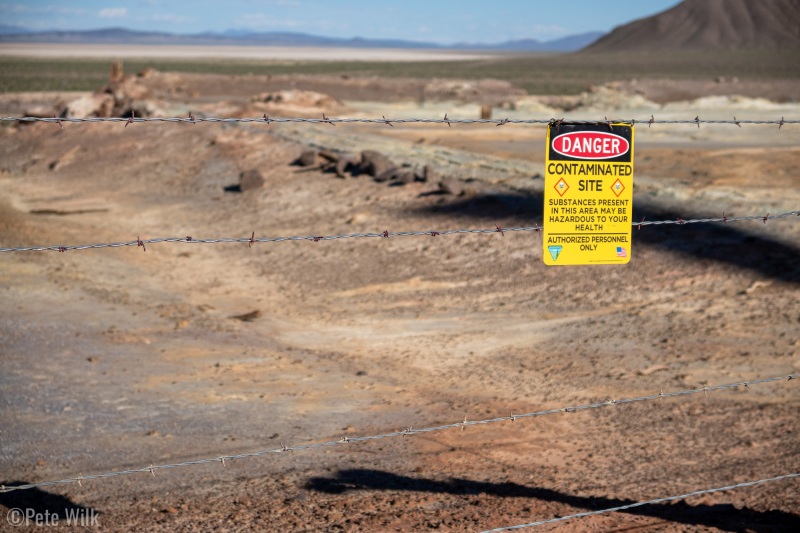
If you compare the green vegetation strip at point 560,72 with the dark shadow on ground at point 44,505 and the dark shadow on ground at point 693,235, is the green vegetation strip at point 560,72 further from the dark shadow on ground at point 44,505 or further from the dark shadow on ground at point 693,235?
the dark shadow on ground at point 44,505

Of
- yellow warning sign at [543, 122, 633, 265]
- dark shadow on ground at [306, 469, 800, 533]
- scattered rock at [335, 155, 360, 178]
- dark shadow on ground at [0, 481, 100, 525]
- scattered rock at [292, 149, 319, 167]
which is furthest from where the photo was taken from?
scattered rock at [292, 149, 319, 167]

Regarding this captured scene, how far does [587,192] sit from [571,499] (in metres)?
2.09

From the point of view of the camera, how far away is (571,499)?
22.2 ft

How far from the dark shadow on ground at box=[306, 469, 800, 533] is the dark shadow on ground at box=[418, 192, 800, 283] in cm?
649

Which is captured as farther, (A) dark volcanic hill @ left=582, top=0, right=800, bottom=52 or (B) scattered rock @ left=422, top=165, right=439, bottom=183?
(A) dark volcanic hill @ left=582, top=0, right=800, bottom=52

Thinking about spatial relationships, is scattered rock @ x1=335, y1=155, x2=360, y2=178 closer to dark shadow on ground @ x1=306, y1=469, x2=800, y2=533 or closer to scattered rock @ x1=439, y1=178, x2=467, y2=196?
scattered rock @ x1=439, y1=178, x2=467, y2=196

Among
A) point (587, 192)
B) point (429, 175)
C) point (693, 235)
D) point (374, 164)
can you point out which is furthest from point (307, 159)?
point (587, 192)

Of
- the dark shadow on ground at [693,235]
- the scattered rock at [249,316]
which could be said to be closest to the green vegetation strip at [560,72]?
the dark shadow on ground at [693,235]

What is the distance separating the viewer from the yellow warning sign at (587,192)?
5777mm

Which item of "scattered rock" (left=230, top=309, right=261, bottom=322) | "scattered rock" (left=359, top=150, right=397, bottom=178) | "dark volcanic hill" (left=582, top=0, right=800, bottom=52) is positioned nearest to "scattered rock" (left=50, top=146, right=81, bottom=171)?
"scattered rock" (left=359, top=150, right=397, bottom=178)

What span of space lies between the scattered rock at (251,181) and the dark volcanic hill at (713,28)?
5796 inches

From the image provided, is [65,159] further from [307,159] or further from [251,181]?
[307,159]

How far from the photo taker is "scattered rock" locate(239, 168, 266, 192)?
70.8 ft

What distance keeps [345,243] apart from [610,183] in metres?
10.9
